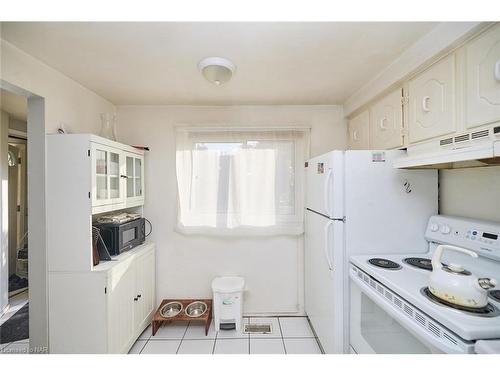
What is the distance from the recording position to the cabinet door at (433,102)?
4.01ft

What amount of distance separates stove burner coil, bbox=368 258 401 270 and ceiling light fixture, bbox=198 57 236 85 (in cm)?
159

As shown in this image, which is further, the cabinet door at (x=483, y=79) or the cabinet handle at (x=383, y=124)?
the cabinet handle at (x=383, y=124)

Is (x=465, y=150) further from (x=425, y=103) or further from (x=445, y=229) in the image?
(x=445, y=229)

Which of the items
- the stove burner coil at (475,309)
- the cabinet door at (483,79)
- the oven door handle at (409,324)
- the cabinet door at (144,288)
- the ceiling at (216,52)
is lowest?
the cabinet door at (144,288)

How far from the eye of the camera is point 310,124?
2445mm

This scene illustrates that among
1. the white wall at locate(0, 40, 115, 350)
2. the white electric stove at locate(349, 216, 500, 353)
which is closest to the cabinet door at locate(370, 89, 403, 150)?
the white electric stove at locate(349, 216, 500, 353)

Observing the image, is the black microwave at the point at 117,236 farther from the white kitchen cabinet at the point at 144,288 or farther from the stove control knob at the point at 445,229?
the stove control knob at the point at 445,229

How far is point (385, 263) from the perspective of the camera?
1368 millimetres

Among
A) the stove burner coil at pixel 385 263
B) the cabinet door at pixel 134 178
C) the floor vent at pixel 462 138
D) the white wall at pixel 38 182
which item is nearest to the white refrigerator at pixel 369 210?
the stove burner coil at pixel 385 263

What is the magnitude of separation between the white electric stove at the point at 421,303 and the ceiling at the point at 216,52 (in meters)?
1.20

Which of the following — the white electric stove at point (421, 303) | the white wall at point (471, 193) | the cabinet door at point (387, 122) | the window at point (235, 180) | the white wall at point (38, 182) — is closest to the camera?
the white electric stove at point (421, 303)

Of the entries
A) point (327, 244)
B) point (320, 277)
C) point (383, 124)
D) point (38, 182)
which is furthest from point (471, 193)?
point (38, 182)

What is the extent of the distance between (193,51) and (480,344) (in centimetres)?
188

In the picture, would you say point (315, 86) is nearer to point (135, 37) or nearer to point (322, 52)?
point (322, 52)
